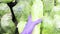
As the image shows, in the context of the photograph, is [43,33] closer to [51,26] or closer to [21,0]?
[51,26]

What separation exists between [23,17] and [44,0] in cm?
27

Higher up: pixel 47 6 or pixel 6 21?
pixel 47 6

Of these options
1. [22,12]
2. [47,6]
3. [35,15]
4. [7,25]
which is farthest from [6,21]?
[47,6]

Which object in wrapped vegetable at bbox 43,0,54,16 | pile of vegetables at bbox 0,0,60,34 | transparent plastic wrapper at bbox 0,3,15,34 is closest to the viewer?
pile of vegetables at bbox 0,0,60,34

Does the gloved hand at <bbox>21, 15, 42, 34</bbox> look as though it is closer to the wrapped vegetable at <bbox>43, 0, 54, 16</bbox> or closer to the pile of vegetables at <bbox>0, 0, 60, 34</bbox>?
the pile of vegetables at <bbox>0, 0, 60, 34</bbox>

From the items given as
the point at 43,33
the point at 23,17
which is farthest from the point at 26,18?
the point at 43,33

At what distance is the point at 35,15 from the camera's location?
1.35 metres

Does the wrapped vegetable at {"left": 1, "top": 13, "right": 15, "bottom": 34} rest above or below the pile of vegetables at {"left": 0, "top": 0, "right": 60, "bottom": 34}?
below

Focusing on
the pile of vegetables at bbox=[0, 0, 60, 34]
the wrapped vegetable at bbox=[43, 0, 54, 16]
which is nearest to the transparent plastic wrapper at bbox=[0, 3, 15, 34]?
the pile of vegetables at bbox=[0, 0, 60, 34]

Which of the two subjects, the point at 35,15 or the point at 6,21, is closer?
the point at 35,15

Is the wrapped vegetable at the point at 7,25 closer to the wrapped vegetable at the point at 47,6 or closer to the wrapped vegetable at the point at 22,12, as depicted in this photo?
the wrapped vegetable at the point at 22,12

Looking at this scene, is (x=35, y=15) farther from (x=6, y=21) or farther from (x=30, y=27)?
(x=6, y=21)

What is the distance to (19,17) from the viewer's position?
1526mm

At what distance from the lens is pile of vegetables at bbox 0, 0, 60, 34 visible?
120 centimetres
